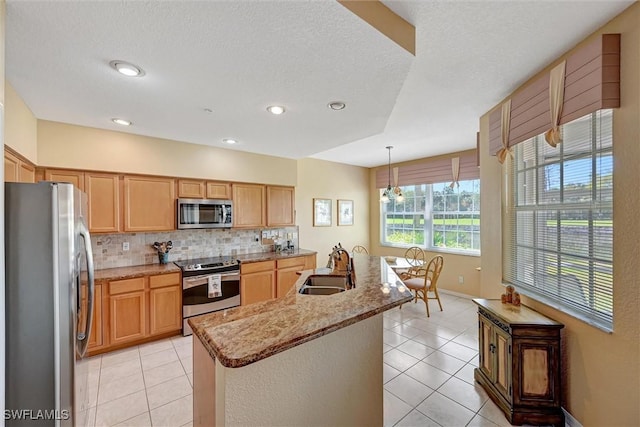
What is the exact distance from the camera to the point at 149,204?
135 inches

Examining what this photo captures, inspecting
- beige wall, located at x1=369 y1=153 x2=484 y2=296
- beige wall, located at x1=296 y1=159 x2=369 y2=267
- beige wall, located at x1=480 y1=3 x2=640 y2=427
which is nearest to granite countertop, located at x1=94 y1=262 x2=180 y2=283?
beige wall, located at x1=296 y1=159 x2=369 y2=267

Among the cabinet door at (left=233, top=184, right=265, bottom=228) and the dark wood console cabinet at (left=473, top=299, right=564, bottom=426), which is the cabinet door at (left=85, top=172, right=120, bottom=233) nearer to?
the cabinet door at (left=233, top=184, right=265, bottom=228)

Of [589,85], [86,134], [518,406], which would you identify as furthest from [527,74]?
[86,134]

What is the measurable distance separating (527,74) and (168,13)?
8.45 feet

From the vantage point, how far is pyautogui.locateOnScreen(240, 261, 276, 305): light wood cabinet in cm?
395

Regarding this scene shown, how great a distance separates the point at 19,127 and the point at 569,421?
4.84 m

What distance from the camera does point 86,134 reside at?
119 inches

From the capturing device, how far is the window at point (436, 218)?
4.94 m

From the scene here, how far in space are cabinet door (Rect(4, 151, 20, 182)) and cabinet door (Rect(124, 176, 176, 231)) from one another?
1.01 meters

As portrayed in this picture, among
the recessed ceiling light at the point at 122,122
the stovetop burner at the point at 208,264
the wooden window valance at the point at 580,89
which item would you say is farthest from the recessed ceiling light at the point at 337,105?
the stovetop burner at the point at 208,264

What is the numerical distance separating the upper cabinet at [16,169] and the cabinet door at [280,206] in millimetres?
2737

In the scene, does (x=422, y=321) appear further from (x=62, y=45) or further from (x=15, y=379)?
(x=62, y=45)

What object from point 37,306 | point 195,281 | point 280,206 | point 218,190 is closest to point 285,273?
point 280,206

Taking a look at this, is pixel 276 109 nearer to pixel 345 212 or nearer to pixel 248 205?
pixel 248 205
